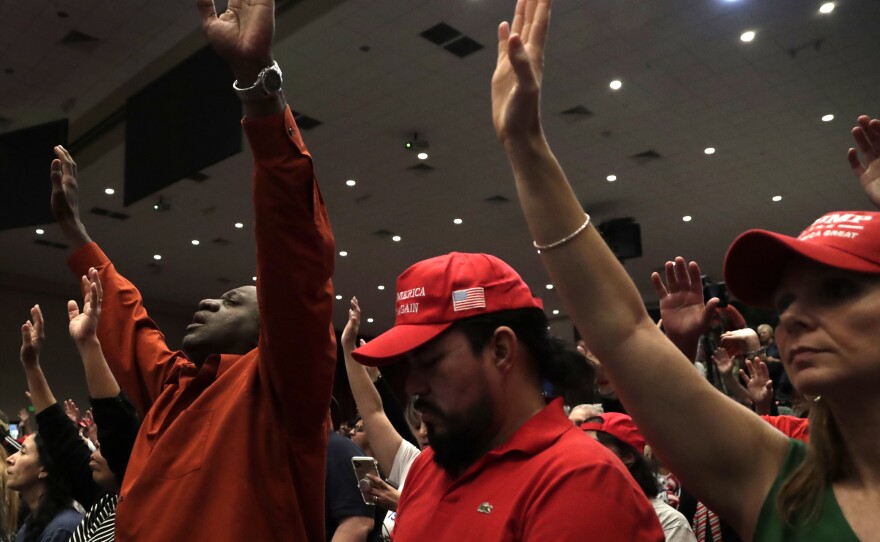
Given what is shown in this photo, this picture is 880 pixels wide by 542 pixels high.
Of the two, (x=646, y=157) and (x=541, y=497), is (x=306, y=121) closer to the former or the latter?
(x=646, y=157)

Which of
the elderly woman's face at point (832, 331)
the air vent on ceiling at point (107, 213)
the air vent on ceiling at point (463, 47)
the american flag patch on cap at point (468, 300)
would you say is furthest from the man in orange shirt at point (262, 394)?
the air vent on ceiling at point (107, 213)

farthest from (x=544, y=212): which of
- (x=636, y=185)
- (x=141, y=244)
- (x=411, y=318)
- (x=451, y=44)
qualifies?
(x=141, y=244)

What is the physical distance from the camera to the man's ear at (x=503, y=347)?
4.96 ft

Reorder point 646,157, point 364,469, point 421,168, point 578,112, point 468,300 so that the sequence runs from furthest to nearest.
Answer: point 421,168 < point 646,157 < point 578,112 < point 364,469 < point 468,300

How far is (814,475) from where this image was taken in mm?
1088

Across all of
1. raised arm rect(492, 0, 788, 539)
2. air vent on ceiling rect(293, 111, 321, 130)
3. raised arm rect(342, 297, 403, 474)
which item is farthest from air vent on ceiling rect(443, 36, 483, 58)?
raised arm rect(492, 0, 788, 539)

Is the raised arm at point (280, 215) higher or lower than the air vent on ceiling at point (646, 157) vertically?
lower

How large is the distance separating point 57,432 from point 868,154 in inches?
120

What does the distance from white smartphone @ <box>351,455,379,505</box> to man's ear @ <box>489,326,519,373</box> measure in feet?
3.68

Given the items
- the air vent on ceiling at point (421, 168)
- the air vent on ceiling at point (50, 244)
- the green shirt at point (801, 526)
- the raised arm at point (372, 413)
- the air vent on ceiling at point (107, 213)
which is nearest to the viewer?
the green shirt at point (801, 526)

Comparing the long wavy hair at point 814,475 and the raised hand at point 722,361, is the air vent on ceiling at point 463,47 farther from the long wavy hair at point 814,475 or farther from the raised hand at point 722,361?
the long wavy hair at point 814,475

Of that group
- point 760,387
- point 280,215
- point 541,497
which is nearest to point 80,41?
point 760,387

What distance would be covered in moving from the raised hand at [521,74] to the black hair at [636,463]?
182cm

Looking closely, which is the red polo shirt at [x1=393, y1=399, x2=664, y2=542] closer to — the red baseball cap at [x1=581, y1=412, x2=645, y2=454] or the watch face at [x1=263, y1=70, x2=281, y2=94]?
the watch face at [x1=263, y1=70, x2=281, y2=94]
